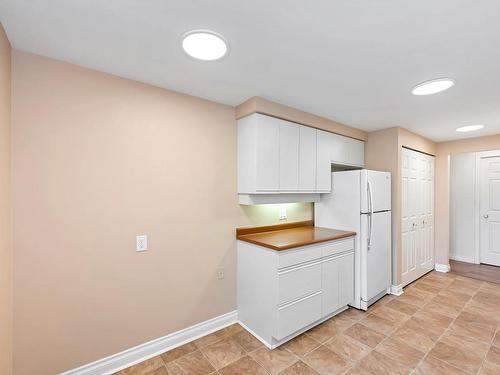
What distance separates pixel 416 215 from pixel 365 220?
4.93ft

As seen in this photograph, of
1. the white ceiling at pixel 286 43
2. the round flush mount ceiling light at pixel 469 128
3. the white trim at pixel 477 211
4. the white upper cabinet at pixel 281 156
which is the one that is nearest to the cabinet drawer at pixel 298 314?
the white upper cabinet at pixel 281 156

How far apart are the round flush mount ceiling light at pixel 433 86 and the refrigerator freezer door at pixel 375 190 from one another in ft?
3.21

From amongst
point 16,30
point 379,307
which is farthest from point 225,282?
point 16,30

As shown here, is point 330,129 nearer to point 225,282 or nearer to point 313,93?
point 313,93

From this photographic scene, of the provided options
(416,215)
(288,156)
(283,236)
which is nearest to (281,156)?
(288,156)

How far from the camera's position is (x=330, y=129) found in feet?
10.1

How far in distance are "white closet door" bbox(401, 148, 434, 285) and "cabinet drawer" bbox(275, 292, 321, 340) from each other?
1809mm

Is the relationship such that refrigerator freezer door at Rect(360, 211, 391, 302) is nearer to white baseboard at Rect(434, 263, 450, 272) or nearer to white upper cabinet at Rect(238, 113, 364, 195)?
white upper cabinet at Rect(238, 113, 364, 195)

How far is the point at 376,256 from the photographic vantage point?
117 inches

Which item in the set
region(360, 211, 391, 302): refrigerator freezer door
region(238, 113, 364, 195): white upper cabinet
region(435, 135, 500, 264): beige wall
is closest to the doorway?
region(435, 135, 500, 264): beige wall

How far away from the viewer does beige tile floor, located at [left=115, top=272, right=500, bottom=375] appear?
6.20ft

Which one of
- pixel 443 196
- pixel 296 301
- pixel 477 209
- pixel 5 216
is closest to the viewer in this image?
pixel 5 216

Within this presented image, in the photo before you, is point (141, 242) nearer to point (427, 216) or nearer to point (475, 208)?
point (427, 216)

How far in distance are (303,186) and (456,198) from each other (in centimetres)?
412
